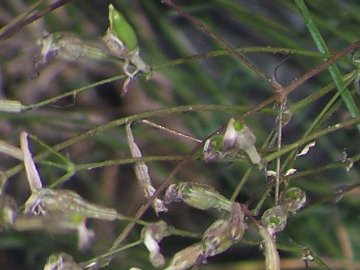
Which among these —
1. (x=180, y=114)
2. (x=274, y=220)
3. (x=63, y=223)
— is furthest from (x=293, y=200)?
(x=180, y=114)

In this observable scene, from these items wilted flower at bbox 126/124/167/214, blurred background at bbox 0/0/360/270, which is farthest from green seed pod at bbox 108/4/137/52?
blurred background at bbox 0/0/360/270

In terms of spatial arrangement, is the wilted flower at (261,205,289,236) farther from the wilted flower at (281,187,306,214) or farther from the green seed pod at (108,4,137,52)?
the green seed pod at (108,4,137,52)

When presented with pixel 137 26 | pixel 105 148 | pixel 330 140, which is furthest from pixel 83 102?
pixel 330 140

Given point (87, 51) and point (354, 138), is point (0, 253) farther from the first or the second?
point (87, 51)

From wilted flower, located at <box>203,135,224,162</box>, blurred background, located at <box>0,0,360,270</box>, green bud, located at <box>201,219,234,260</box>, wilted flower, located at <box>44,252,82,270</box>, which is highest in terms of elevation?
blurred background, located at <box>0,0,360,270</box>

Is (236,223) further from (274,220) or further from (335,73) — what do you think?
(335,73)

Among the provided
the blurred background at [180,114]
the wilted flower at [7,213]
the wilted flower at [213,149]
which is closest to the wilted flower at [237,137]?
the wilted flower at [213,149]

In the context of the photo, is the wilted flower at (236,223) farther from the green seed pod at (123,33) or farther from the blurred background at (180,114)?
the blurred background at (180,114)
